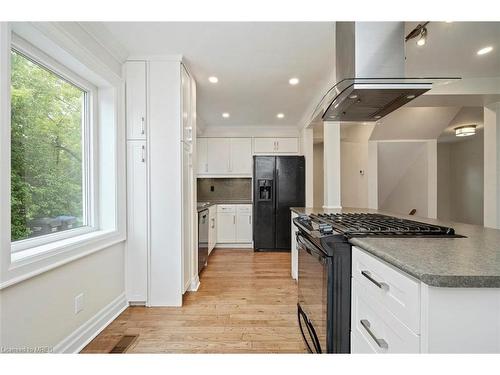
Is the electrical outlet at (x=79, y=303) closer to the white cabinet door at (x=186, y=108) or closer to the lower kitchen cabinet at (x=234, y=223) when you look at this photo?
the white cabinet door at (x=186, y=108)

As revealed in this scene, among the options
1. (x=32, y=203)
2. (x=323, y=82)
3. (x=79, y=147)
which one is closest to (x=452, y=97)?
(x=323, y=82)

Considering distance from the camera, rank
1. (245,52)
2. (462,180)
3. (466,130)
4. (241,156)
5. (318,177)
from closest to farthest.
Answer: (245,52) < (466,130) < (241,156) < (318,177) < (462,180)

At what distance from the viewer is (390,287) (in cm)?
88

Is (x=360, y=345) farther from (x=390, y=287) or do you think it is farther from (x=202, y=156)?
(x=202, y=156)

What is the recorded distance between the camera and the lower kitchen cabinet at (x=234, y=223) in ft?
15.8

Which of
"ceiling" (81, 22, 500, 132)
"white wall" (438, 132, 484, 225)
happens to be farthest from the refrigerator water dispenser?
"white wall" (438, 132, 484, 225)

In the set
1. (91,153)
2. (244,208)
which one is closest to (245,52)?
(91,153)

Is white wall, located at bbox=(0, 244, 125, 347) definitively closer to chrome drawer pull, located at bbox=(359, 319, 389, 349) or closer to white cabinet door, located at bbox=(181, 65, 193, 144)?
white cabinet door, located at bbox=(181, 65, 193, 144)

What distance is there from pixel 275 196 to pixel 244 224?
859mm

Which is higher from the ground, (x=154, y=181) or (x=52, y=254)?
(x=154, y=181)

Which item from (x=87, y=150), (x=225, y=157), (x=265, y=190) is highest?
(x=225, y=157)

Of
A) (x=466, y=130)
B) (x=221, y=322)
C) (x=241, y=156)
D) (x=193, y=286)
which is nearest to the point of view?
(x=221, y=322)

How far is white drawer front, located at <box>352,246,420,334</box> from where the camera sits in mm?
755
